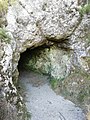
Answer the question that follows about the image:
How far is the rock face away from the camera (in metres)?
13.7

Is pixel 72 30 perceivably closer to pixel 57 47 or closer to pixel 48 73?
pixel 57 47

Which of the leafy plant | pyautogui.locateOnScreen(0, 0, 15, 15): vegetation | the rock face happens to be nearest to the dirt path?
the leafy plant

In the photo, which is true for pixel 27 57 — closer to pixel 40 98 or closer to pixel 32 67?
pixel 32 67

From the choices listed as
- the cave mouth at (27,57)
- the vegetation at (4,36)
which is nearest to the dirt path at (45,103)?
the cave mouth at (27,57)

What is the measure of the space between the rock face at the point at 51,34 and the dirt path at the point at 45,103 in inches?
50.9

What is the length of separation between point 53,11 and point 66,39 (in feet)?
6.86

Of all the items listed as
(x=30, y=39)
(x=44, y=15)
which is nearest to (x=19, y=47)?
(x=30, y=39)

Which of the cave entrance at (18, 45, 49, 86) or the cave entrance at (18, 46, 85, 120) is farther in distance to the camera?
the cave entrance at (18, 45, 49, 86)

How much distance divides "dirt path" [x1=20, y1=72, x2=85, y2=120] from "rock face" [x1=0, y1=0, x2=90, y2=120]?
4.24 ft

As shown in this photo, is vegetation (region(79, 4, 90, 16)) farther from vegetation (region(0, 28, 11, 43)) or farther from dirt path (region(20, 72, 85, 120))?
vegetation (region(0, 28, 11, 43))

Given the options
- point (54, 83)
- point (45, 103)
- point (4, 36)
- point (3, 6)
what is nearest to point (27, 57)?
point (54, 83)

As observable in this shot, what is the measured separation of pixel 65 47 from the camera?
16547 mm

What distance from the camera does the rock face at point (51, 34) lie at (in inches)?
538

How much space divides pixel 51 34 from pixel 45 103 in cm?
395
